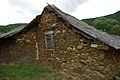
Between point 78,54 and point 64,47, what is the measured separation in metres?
1.09

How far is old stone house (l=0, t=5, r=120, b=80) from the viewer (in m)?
5.58

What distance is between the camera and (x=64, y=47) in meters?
7.02

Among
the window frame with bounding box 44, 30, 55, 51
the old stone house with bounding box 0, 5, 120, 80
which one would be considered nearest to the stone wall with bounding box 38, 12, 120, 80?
the old stone house with bounding box 0, 5, 120, 80

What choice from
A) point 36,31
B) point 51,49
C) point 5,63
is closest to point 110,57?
point 51,49

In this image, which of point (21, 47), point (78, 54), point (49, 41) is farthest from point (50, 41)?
point (21, 47)

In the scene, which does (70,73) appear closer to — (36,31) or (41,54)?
(41,54)

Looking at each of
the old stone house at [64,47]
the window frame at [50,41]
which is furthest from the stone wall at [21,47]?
the window frame at [50,41]

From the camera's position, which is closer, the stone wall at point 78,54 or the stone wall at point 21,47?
the stone wall at point 78,54

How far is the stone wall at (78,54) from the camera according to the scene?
5516 millimetres

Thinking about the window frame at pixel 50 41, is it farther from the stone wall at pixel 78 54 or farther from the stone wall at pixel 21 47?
the stone wall at pixel 21 47

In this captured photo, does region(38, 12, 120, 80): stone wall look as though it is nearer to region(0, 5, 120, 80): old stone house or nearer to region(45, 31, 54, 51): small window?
region(0, 5, 120, 80): old stone house

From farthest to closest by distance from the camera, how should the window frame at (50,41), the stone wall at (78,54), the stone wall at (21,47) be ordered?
1. the stone wall at (21,47)
2. the window frame at (50,41)
3. the stone wall at (78,54)

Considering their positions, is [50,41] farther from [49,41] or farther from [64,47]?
[64,47]

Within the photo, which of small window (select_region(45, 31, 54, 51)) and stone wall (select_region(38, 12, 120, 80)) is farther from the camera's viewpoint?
small window (select_region(45, 31, 54, 51))
